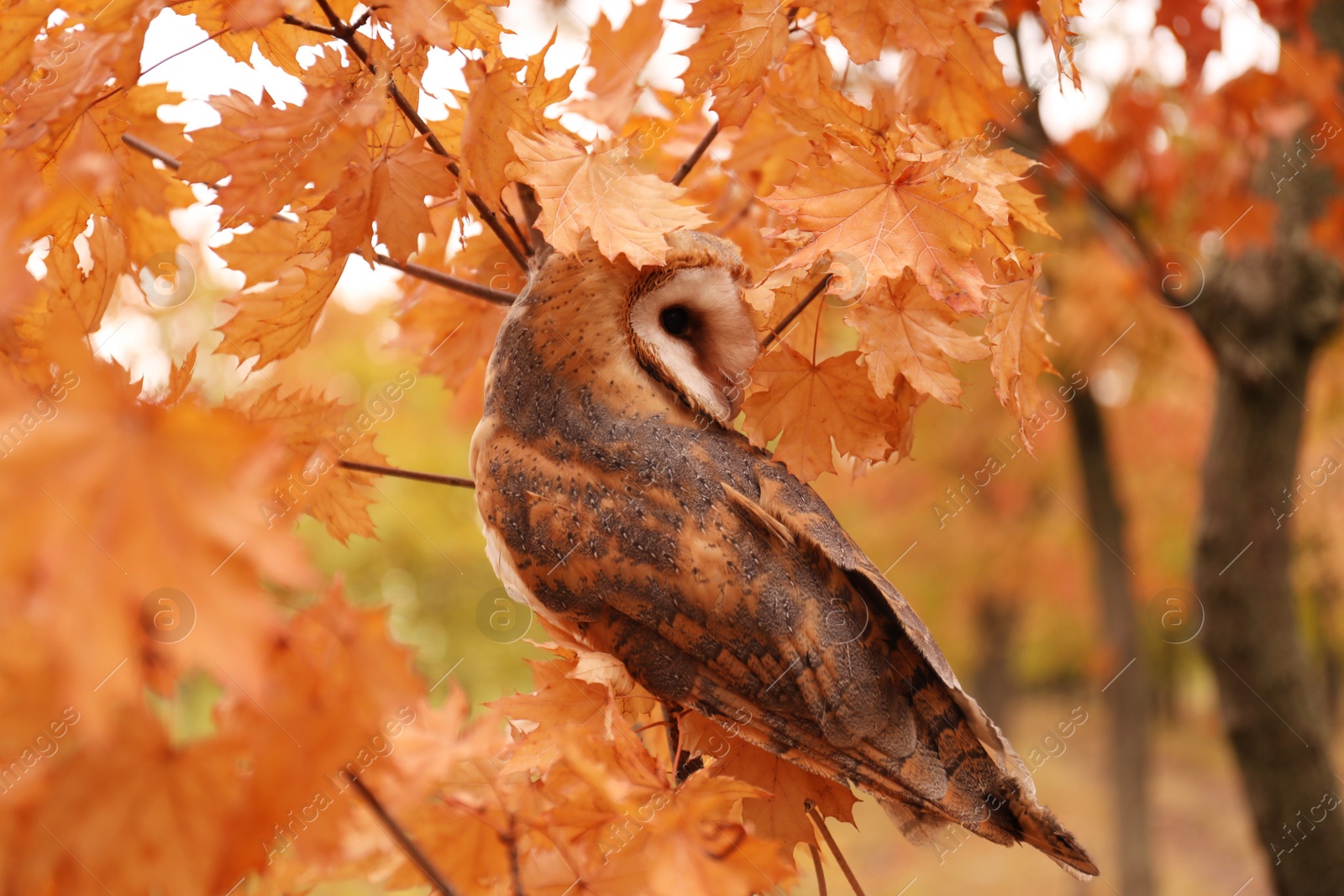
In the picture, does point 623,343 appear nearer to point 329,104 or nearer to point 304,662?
point 329,104

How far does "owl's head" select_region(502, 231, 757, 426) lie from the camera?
121 cm

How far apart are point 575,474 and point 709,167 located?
103 centimetres

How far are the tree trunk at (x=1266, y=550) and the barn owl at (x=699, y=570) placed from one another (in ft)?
9.87

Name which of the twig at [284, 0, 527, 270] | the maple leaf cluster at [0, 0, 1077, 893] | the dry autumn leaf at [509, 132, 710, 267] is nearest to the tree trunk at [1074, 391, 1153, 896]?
the maple leaf cluster at [0, 0, 1077, 893]

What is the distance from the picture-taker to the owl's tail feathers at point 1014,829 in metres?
1.09

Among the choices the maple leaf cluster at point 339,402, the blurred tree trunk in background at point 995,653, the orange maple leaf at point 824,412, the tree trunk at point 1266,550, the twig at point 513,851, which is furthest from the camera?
the blurred tree trunk in background at point 995,653

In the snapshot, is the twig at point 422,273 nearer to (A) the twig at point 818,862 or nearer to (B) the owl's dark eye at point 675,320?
(B) the owl's dark eye at point 675,320

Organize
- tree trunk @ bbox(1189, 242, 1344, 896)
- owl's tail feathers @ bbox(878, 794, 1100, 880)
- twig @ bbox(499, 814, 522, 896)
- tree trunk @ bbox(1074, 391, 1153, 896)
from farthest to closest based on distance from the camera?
tree trunk @ bbox(1074, 391, 1153, 896)
tree trunk @ bbox(1189, 242, 1344, 896)
owl's tail feathers @ bbox(878, 794, 1100, 880)
twig @ bbox(499, 814, 522, 896)

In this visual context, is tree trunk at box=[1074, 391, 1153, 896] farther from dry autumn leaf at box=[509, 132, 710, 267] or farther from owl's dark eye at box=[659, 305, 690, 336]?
dry autumn leaf at box=[509, 132, 710, 267]

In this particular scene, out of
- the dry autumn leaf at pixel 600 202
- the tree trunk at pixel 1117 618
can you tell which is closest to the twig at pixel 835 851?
the dry autumn leaf at pixel 600 202

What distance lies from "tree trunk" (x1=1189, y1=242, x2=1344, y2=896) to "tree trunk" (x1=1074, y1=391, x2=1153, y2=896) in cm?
262

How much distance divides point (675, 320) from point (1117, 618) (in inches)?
239

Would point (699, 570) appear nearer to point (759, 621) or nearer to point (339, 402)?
point (759, 621)

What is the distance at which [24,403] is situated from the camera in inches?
24.6
